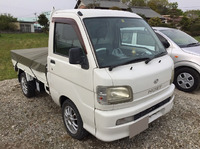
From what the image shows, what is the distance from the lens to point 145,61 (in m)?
2.15

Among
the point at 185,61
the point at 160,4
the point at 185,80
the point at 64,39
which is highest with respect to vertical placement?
the point at 160,4

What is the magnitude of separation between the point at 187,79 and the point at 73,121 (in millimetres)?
3244

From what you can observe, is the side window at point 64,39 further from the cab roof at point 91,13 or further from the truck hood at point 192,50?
the truck hood at point 192,50

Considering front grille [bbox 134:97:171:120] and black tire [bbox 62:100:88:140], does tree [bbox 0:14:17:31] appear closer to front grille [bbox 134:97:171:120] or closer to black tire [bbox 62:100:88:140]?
black tire [bbox 62:100:88:140]

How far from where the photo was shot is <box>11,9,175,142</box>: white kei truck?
1.84 meters

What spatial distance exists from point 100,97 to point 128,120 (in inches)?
19.0

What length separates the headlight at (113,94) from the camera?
1.80 meters

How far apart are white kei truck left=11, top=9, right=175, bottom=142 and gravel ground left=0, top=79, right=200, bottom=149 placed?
32cm

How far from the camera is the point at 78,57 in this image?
1.90 m

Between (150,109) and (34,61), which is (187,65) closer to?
(150,109)

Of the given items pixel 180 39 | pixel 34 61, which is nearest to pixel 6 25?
pixel 34 61

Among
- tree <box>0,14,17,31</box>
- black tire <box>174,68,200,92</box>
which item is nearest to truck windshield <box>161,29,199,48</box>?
black tire <box>174,68,200,92</box>

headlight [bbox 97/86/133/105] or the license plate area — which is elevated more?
headlight [bbox 97/86/133/105]

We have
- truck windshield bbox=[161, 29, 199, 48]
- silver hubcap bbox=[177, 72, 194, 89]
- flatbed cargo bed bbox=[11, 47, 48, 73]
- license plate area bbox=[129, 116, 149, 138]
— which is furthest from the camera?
truck windshield bbox=[161, 29, 199, 48]
